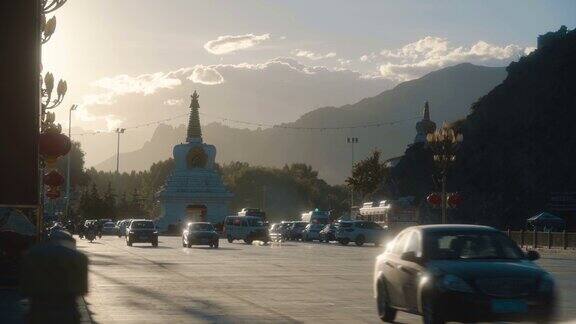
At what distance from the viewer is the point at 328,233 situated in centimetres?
8044

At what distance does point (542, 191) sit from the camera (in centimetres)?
11594

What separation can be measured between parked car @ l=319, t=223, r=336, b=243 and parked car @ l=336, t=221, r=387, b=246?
6500 millimetres

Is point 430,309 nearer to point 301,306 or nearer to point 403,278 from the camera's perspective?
point 403,278

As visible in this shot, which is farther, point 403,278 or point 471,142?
point 471,142

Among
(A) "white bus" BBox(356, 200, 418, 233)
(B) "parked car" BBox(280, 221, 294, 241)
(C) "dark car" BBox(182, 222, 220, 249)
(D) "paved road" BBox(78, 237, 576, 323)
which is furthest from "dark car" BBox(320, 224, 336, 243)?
(D) "paved road" BBox(78, 237, 576, 323)

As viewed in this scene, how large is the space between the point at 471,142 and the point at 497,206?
38.8 ft

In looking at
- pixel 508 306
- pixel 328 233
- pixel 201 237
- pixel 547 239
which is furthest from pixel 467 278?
pixel 328 233

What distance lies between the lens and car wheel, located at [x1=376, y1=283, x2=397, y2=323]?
53.6ft

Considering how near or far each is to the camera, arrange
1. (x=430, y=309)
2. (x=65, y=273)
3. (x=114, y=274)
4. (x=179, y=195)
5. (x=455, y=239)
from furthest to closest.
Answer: (x=179, y=195) < (x=114, y=274) < (x=455, y=239) < (x=430, y=309) < (x=65, y=273)

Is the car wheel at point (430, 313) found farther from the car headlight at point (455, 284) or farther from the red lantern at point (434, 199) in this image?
the red lantern at point (434, 199)

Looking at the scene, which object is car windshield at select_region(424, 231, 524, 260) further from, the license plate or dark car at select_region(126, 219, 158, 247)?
dark car at select_region(126, 219, 158, 247)

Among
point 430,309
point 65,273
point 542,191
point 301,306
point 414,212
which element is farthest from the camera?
point 542,191

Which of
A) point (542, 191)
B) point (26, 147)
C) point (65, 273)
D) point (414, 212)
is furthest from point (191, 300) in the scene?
point (542, 191)

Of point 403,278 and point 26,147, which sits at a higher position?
point 26,147
